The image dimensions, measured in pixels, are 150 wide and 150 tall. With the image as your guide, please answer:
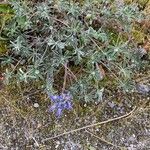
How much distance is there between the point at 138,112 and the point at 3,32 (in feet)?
2.79

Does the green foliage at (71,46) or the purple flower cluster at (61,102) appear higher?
the green foliage at (71,46)

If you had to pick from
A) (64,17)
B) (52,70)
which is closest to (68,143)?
(52,70)

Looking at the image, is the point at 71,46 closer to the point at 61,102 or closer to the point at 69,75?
the point at 69,75

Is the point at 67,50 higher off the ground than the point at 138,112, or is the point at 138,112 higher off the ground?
the point at 67,50

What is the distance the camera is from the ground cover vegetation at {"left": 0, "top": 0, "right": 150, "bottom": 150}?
96.3 inches

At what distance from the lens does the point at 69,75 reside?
2.52m

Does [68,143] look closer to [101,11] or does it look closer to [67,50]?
[67,50]

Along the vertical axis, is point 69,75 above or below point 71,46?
below

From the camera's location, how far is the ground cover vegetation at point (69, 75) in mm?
2447

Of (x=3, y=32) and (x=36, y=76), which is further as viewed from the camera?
(x=3, y=32)

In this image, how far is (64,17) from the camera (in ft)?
8.34

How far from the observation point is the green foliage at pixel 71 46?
2438 millimetres

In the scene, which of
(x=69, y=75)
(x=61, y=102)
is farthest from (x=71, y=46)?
(x=61, y=102)

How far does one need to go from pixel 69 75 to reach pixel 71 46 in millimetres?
155
